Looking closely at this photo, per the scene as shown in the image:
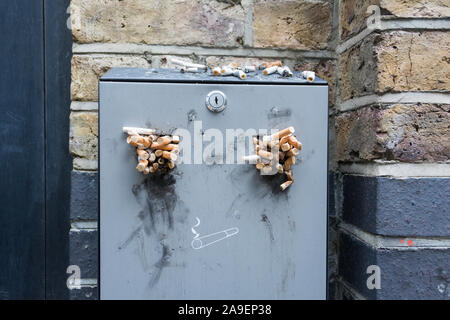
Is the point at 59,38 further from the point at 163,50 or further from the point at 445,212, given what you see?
the point at 445,212

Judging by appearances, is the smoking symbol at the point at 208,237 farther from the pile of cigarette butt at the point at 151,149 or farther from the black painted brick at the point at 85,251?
the black painted brick at the point at 85,251

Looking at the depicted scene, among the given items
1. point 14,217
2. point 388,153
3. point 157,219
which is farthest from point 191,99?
point 14,217

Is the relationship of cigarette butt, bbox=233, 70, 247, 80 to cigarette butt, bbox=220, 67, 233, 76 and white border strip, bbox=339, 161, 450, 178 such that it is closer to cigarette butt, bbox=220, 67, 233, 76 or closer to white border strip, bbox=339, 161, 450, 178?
cigarette butt, bbox=220, 67, 233, 76

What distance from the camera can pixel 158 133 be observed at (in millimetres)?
611

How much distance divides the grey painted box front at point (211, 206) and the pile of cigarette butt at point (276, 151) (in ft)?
0.06

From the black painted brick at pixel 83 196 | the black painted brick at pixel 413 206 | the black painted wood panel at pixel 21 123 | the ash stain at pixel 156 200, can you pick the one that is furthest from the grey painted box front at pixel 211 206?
the black painted wood panel at pixel 21 123

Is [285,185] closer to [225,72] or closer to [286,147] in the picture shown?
[286,147]

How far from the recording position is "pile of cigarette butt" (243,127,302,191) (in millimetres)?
609

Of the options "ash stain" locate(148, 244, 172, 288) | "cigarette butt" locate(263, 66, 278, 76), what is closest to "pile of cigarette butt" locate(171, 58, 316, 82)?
"cigarette butt" locate(263, 66, 278, 76)

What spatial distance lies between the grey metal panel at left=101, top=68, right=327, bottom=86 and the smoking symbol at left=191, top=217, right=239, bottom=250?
0.24 metres

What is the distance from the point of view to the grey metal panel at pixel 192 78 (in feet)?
2.02

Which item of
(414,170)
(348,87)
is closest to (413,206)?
(414,170)

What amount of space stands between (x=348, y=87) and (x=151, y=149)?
46cm

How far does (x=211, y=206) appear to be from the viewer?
0.63m
